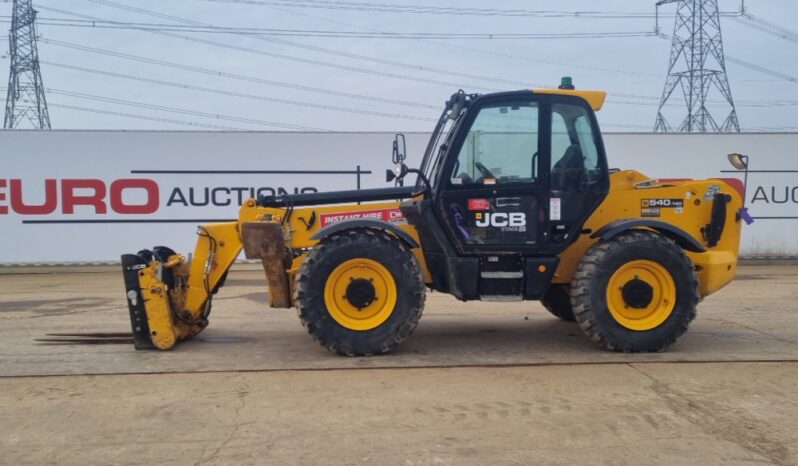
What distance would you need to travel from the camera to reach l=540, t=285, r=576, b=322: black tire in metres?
7.43

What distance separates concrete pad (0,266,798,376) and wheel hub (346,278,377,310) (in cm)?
52

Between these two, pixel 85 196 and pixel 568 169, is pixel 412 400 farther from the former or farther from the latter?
pixel 85 196

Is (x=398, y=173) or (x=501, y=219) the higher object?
(x=398, y=173)

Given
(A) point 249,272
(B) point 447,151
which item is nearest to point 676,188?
(B) point 447,151

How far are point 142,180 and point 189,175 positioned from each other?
41.1 inches

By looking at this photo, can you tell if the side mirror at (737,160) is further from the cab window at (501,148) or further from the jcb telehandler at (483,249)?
the cab window at (501,148)

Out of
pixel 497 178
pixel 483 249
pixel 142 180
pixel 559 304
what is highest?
pixel 142 180

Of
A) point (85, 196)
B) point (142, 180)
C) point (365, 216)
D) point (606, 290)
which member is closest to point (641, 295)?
point (606, 290)

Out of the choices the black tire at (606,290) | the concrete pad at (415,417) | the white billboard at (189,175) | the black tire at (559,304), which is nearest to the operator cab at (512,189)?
the black tire at (606,290)

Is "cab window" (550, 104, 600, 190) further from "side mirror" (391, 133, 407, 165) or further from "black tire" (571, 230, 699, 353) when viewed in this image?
"side mirror" (391, 133, 407, 165)

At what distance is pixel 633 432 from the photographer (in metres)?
4.18

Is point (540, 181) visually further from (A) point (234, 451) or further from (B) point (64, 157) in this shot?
(B) point (64, 157)

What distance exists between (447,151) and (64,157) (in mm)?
11662

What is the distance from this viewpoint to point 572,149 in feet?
20.3
